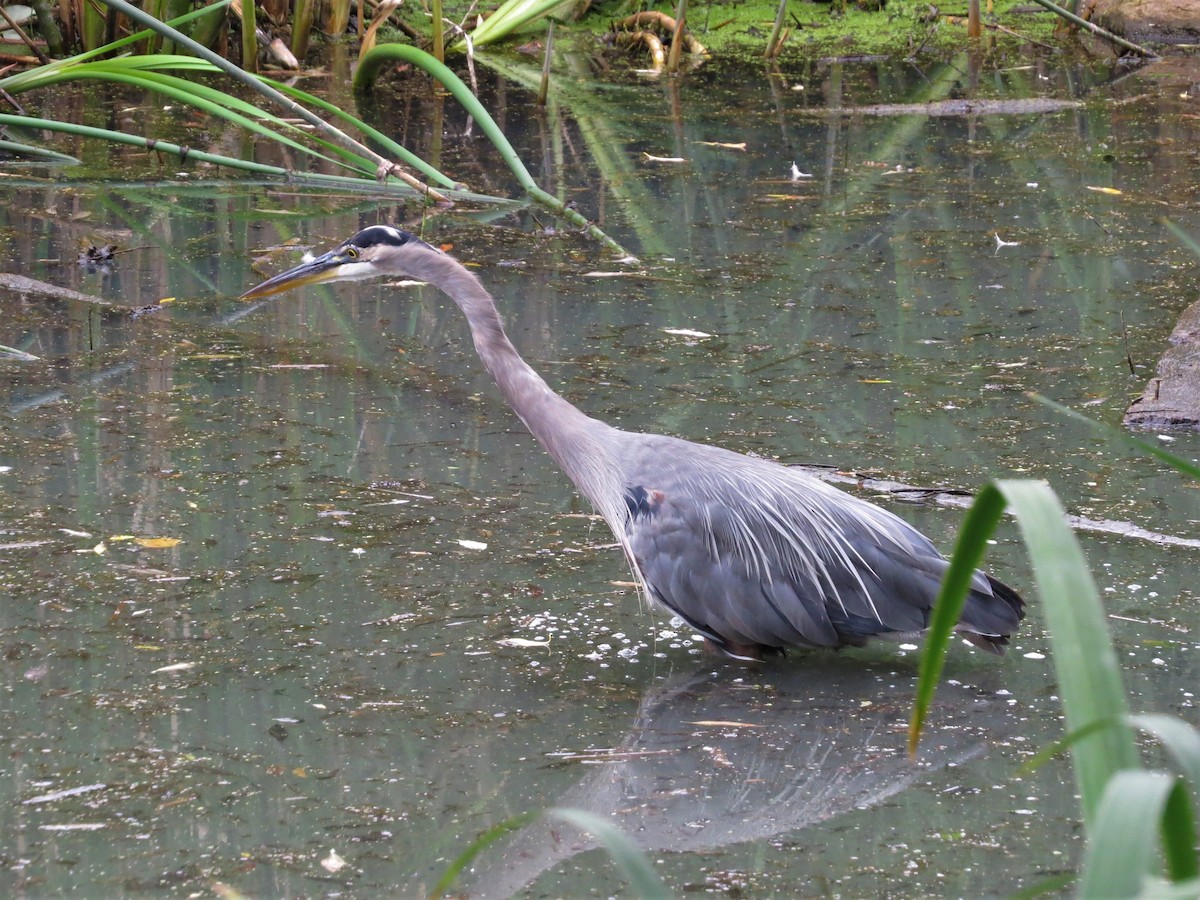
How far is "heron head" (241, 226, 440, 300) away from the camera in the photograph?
371 centimetres

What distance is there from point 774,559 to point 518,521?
2.44 feet

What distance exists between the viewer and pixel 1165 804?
1.17 metres

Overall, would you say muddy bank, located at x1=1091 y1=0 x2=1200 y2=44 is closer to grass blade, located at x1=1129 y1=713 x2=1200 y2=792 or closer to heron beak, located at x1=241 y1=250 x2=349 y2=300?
heron beak, located at x1=241 y1=250 x2=349 y2=300

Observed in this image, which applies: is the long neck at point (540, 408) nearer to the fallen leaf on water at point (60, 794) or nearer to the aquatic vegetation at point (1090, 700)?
the fallen leaf on water at point (60, 794)

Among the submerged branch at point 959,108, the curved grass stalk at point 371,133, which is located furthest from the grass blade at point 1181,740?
the submerged branch at point 959,108

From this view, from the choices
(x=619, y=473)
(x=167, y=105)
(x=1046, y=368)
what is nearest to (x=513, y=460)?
(x=619, y=473)

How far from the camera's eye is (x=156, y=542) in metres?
3.41

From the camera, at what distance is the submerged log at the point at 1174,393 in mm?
4141

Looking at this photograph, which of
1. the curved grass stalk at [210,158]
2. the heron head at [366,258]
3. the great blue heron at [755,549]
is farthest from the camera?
the curved grass stalk at [210,158]

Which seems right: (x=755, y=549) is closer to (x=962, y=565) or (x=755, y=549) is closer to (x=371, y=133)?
(x=962, y=565)

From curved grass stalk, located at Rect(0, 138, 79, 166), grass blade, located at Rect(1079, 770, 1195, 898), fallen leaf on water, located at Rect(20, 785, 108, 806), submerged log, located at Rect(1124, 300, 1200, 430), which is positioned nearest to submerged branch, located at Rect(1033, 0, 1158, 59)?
submerged log, located at Rect(1124, 300, 1200, 430)

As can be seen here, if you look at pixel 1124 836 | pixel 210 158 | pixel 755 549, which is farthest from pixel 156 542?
pixel 1124 836

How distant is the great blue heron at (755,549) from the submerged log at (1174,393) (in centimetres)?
127

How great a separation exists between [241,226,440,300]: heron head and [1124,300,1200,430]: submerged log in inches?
81.1
